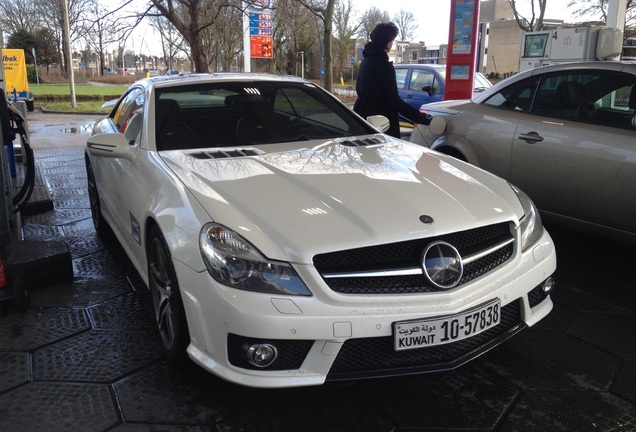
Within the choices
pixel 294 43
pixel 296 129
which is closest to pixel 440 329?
pixel 296 129

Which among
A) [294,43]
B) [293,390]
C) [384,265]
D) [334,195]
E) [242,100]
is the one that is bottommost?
[293,390]

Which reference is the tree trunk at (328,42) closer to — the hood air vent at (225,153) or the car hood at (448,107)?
the car hood at (448,107)

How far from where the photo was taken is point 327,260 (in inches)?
87.7

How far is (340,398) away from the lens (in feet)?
8.32

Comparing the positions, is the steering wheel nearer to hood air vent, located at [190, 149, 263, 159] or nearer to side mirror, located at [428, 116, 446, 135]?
hood air vent, located at [190, 149, 263, 159]

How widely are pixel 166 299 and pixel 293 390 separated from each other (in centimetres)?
74

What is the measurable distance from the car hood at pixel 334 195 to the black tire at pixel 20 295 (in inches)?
49.0

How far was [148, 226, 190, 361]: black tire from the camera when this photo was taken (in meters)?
2.52

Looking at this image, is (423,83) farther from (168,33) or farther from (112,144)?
(168,33)

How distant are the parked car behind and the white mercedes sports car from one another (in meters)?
8.71

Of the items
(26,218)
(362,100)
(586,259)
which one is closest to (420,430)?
(586,259)

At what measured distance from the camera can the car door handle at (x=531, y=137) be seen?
14.4 feet

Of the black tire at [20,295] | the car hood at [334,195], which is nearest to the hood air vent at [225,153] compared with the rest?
the car hood at [334,195]

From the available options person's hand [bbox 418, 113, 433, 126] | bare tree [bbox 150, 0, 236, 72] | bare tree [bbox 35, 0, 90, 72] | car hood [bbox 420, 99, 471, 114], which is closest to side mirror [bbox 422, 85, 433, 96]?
bare tree [bbox 150, 0, 236, 72]
